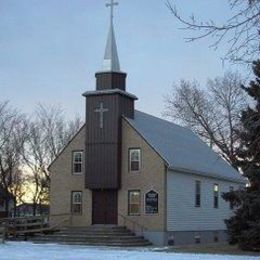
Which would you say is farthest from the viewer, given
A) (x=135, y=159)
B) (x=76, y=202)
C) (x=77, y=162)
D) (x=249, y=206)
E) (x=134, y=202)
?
(x=77, y=162)

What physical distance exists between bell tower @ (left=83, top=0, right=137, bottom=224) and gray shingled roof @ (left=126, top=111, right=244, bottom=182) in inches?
48.2

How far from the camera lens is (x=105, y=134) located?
41.1 m

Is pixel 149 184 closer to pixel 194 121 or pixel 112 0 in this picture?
pixel 112 0

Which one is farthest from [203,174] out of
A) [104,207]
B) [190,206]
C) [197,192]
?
[104,207]

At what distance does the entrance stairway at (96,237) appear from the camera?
3744 cm

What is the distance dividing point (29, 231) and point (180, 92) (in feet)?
112

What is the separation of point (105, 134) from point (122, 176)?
2.83 meters

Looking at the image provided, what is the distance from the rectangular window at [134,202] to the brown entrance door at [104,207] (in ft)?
3.45

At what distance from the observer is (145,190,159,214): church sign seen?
39.5 m

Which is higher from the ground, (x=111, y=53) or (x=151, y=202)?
(x=111, y=53)

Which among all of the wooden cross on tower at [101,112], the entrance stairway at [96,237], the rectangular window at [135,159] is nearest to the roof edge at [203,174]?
the rectangular window at [135,159]

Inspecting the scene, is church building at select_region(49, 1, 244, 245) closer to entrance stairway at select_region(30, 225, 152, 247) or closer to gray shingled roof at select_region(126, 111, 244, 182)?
gray shingled roof at select_region(126, 111, 244, 182)

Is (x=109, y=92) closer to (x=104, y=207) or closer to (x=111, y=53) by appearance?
(x=111, y=53)

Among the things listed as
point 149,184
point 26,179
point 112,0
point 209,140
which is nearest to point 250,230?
point 149,184
